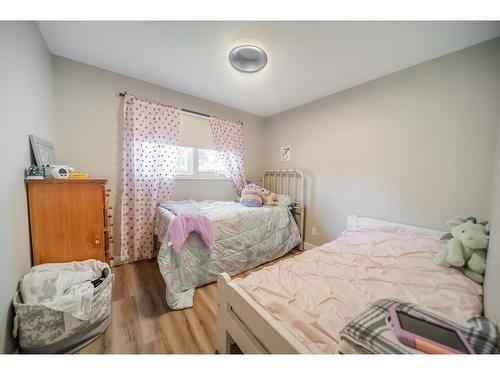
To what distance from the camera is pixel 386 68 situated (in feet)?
6.23

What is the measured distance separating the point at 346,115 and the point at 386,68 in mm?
595

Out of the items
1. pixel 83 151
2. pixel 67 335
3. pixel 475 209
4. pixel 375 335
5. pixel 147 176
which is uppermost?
pixel 83 151

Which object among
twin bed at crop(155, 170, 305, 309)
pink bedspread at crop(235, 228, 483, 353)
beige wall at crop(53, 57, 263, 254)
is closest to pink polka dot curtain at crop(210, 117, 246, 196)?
beige wall at crop(53, 57, 263, 254)

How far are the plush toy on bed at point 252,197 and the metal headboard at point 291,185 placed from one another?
2.14ft

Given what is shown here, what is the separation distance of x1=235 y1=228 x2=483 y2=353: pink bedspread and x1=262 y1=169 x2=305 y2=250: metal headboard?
1432 millimetres

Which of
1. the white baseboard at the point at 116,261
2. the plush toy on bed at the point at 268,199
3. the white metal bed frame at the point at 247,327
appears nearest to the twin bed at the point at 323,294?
the white metal bed frame at the point at 247,327

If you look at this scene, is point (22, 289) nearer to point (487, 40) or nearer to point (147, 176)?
point (147, 176)

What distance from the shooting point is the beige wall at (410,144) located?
5.02 feet

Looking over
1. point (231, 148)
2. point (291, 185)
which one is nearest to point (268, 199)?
point (291, 185)

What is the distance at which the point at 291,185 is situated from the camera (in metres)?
3.07

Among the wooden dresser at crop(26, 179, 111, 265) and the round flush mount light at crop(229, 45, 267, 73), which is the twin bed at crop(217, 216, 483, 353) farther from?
the round flush mount light at crop(229, 45, 267, 73)

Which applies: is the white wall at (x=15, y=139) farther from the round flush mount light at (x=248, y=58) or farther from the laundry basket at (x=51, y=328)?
the round flush mount light at (x=248, y=58)

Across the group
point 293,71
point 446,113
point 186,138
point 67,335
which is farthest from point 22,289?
point 446,113

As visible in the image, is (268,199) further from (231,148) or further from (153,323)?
(153,323)
